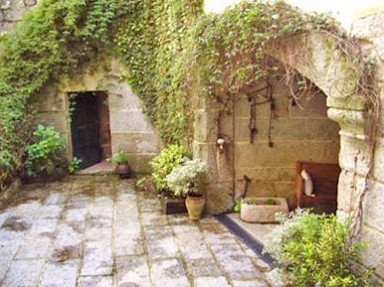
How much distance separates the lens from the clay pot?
234 inches

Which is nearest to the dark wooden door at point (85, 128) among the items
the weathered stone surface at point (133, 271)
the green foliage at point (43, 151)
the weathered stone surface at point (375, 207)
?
A: the green foliage at point (43, 151)

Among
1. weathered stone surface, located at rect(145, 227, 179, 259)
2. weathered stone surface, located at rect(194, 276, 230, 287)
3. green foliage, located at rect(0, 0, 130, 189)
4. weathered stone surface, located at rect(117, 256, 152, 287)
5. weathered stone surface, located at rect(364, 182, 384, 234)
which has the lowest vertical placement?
weathered stone surface, located at rect(194, 276, 230, 287)

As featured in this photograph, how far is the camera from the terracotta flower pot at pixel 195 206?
4.21 m

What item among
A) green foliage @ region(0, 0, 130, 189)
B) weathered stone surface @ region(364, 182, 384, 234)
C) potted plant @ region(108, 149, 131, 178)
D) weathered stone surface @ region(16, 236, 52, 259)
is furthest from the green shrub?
weathered stone surface @ region(364, 182, 384, 234)

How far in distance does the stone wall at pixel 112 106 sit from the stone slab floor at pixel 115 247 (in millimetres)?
1196

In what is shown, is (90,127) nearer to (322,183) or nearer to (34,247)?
(34,247)

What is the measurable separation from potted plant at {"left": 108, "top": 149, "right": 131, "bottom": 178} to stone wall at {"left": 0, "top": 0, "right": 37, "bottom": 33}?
2.48 m

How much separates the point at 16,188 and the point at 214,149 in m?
2.82

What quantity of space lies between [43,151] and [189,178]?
8.20 ft

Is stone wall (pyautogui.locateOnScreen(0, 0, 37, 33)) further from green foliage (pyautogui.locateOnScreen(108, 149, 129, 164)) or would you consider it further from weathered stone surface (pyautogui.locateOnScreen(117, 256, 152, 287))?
weathered stone surface (pyautogui.locateOnScreen(117, 256, 152, 287))

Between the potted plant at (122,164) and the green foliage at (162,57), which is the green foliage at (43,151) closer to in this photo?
the potted plant at (122,164)

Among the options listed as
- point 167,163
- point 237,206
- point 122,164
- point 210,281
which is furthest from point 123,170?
point 210,281

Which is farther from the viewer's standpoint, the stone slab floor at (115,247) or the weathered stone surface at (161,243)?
the weathered stone surface at (161,243)

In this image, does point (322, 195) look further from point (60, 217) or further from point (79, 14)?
point (79, 14)
